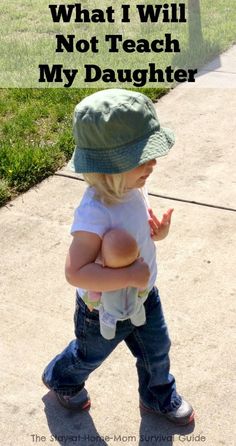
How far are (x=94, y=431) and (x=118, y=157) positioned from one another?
47.5 inches

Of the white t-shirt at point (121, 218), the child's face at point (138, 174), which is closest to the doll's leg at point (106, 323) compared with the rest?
the white t-shirt at point (121, 218)

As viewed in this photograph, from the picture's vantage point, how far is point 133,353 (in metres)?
2.88

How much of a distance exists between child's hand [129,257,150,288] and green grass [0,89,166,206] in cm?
231

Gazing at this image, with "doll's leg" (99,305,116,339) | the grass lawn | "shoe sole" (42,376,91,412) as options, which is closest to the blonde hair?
"doll's leg" (99,305,116,339)

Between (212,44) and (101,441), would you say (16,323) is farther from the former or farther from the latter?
(212,44)

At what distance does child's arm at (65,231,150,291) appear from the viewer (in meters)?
2.37

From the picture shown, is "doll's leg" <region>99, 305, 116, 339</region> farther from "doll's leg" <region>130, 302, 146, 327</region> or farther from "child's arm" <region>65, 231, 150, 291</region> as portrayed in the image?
"child's arm" <region>65, 231, 150, 291</region>

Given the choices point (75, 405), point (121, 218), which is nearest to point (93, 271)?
point (121, 218)

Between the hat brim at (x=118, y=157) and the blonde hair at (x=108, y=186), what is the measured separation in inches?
1.7

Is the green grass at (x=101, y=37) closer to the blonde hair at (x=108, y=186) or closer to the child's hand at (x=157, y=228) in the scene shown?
the child's hand at (x=157, y=228)

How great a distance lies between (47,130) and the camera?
5.59 metres

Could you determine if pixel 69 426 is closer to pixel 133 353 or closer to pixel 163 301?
pixel 133 353

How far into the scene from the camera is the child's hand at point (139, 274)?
7.86 ft

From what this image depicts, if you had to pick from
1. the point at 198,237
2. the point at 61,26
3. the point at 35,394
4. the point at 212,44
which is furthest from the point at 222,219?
the point at 61,26
